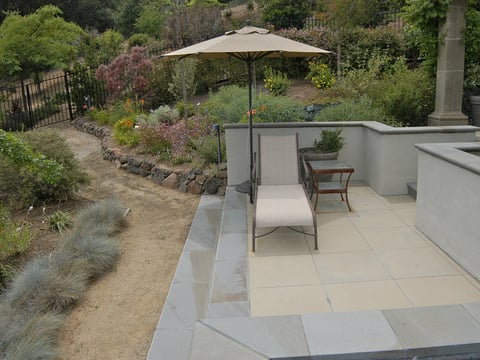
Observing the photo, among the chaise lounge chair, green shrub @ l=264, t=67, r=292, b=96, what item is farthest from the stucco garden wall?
green shrub @ l=264, t=67, r=292, b=96

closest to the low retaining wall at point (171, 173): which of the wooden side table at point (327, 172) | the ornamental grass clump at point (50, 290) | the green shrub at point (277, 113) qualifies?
the green shrub at point (277, 113)

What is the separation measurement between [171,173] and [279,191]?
304 cm

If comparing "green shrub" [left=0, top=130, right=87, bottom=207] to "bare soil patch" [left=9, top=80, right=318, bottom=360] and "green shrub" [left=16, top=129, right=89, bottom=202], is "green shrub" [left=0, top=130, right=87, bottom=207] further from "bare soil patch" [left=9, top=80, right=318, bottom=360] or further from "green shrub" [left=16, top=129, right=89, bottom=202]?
"bare soil patch" [left=9, top=80, right=318, bottom=360]

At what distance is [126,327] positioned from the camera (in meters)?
3.56

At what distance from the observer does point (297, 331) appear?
3.04 m

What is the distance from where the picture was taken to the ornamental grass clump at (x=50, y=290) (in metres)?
3.17

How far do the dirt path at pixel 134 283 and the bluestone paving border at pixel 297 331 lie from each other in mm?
279

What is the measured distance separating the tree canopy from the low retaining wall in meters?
7.12

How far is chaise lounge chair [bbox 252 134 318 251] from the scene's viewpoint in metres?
4.46

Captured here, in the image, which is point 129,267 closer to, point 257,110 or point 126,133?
point 257,110

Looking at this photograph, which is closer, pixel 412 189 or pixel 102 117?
pixel 412 189

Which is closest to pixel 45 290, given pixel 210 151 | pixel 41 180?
pixel 41 180

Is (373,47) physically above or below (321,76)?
above

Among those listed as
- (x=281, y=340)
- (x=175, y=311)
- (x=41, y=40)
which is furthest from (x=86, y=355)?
(x=41, y=40)
